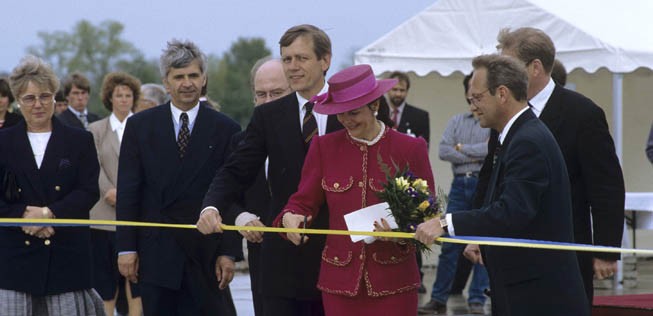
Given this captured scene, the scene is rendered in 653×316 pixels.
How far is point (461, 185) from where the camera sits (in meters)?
12.8

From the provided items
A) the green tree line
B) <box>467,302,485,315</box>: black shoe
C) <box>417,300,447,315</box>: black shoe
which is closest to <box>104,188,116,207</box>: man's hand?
<box>417,300,447,315</box>: black shoe

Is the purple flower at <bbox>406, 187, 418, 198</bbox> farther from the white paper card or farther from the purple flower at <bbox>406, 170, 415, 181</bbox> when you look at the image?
the white paper card

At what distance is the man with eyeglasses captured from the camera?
12.2 meters

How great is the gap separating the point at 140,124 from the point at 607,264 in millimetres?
2696

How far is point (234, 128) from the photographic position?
7.42 meters

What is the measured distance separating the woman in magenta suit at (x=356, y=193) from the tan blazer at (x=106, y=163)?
4.68 metres

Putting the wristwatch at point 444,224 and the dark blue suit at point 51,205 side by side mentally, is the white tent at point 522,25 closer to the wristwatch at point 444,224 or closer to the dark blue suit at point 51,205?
the dark blue suit at point 51,205

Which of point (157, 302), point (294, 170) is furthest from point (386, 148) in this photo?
point (157, 302)

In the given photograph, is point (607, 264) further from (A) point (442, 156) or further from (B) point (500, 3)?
(B) point (500, 3)

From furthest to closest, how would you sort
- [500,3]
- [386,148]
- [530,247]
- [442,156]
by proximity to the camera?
[500,3] < [442,156] < [386,148] < [530,247]

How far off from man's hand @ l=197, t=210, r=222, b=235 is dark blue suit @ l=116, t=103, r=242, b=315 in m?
→ 0.83

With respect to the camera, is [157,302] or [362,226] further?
[157,302]

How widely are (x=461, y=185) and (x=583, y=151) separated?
20.7ft

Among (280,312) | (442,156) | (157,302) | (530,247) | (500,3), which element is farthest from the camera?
(500,3)
